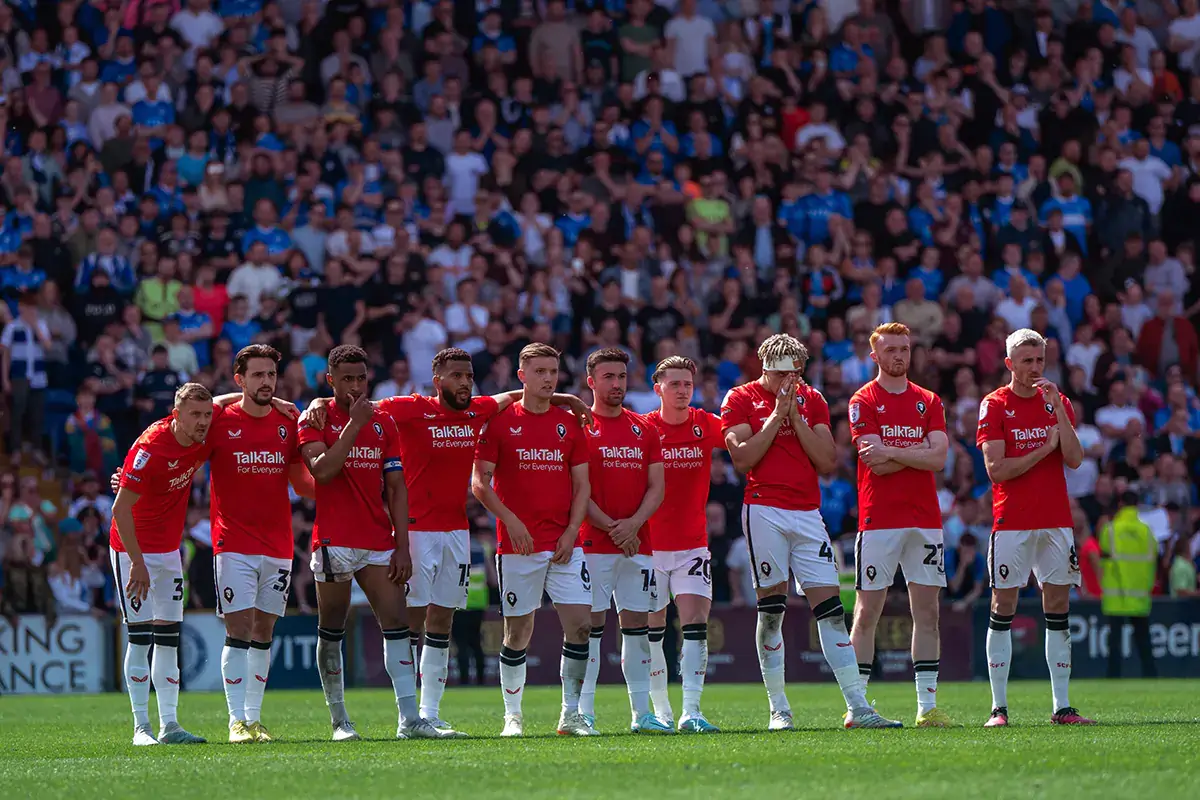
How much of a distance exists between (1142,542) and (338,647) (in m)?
13.8

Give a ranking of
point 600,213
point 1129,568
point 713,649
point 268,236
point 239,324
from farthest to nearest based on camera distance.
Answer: point 600,213, point 268,236, point 239,324, point 713,649, point 1129,568

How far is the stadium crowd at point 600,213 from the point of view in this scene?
2508 cm

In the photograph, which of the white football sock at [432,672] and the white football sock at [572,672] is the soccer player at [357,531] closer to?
the white football sock at [432,672]

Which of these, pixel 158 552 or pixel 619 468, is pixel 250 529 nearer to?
pixel 158 552

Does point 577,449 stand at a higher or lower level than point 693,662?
higher

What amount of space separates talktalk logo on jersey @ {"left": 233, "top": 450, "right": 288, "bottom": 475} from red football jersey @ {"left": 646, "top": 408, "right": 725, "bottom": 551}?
2.95 meters

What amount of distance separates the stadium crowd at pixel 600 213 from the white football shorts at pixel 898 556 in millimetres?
10476

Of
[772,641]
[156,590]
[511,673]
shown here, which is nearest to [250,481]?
[156,590]

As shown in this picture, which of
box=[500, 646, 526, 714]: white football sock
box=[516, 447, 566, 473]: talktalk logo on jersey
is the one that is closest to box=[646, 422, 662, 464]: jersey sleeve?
box=[516, 447, 566, 473]: talktalk logo on jersey

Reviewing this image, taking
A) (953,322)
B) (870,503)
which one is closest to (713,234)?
(953,322)

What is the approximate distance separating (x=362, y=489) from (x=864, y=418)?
12.7ft

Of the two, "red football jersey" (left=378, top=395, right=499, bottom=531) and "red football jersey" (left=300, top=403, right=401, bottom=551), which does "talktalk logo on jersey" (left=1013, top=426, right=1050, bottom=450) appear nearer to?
"red football jersey" (left=378, top=395, right=499, bottom=531)

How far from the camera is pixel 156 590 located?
1352cm

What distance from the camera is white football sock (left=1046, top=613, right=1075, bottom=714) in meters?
13.6
